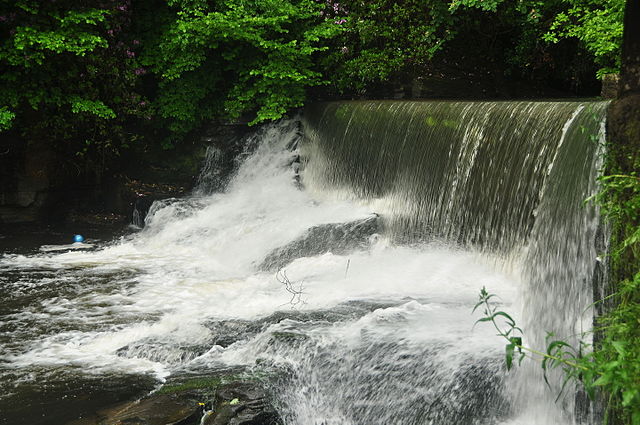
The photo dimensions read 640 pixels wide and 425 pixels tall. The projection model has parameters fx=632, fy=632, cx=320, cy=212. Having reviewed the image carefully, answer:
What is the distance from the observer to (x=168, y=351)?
5.18m

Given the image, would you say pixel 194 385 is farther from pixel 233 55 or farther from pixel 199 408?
pixel 233 55

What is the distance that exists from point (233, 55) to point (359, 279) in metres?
5.56

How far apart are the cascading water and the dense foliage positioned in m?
1.11

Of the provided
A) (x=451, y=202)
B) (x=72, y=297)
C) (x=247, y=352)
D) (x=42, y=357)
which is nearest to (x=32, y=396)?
(x=42, y=357)

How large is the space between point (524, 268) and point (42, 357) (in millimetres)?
4155

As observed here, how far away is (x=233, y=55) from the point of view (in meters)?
10.7

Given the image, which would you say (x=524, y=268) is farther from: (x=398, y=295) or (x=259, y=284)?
(x=259, y=284)

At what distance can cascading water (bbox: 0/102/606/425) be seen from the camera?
430 cm

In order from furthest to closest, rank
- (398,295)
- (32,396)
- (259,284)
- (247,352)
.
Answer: (259,284), (398,295), (247,352), (32,396)

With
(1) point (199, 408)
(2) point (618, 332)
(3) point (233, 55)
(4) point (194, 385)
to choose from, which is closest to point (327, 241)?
(4) point (194, 385)

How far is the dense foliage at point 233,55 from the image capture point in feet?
31.7

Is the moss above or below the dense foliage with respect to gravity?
below

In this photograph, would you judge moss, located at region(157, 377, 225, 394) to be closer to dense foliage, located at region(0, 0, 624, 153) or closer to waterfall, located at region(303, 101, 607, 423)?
waterfall, located at region(303, 101, 607, 423)

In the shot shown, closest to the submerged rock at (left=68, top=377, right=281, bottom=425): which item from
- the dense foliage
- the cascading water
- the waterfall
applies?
the cascading water
